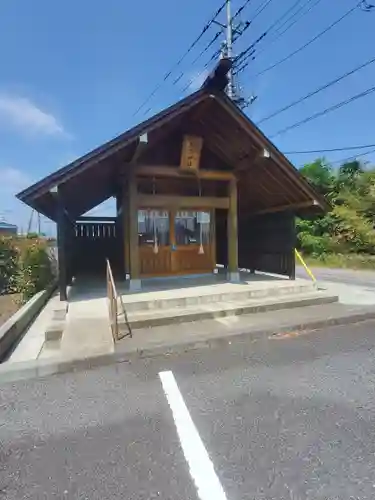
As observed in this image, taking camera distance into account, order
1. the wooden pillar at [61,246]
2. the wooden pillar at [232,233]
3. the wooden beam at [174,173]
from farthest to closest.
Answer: the wooden pillar at [232,233]
the wooden beam at [174,173]
the wooden pillar at [61,246]

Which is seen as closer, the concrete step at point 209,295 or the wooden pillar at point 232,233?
the concrete step at point 209,295

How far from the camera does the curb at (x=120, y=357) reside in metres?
3.73

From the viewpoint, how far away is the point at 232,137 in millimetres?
8039

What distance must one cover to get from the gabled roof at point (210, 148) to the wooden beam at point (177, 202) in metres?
0.93

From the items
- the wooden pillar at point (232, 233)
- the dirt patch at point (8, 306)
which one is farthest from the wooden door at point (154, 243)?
the dirt patch at point (8, 306)

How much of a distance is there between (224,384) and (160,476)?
1.41 meters

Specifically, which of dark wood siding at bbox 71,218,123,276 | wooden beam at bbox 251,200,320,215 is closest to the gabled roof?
wooden beam at bbox 251,200,320,215

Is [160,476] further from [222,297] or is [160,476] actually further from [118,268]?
[118,268]

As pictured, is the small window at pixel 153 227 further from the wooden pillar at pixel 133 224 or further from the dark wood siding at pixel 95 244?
the dark wood siding at pixel 95 244

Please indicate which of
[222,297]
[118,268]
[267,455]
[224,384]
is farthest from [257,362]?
[118,268]

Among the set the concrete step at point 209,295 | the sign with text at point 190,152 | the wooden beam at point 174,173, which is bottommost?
the concrete step at point 209,295

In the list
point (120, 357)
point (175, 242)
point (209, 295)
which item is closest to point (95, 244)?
point (175, 242)

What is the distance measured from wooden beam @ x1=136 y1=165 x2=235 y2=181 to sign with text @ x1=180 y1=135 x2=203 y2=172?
0.58ft

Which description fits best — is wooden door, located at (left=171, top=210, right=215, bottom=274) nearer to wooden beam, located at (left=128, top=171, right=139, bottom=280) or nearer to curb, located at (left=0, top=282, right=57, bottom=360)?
wooden beam, located at (left=128, top=171, right=139, bottom=280)
